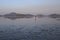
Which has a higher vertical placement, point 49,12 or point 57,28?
point 49,12

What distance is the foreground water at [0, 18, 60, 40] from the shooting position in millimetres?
1820

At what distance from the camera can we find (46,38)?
1.84 metres

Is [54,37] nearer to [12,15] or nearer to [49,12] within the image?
[49,12]

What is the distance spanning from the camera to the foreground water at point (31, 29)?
182 cm

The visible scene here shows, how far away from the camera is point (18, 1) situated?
1835 mm

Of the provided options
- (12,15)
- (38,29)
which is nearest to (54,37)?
(38,29)

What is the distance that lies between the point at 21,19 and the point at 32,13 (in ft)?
0.55

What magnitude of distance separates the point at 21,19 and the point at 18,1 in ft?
0.80

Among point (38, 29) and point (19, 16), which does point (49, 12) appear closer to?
point (38, 29)

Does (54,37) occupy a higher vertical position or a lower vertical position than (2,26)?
lower

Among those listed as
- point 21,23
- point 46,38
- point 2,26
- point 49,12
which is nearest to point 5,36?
point 2,26

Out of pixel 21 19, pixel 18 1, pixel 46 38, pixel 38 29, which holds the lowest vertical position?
pixel 46 38

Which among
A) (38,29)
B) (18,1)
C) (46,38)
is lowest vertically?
(46,38)

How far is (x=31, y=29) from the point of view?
1838 millimetres
